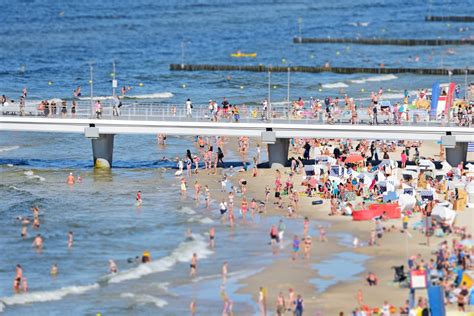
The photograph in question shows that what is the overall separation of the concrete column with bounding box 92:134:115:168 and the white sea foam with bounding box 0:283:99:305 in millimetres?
21808

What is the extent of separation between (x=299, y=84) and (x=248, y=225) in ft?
192

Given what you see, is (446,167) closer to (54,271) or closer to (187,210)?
(187,210)

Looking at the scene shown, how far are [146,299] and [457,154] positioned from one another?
2389 cm

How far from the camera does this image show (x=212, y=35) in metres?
167

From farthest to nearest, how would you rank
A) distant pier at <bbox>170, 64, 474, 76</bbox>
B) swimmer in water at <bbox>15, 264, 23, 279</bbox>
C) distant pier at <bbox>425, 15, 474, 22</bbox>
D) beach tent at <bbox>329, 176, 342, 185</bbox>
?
distant pier at <bbox>425, 15, 474, 22</bbox>
distant pier at <bbox>170, 64, 474, 76</bbox>
beach tent at <bbox>329, 176, 342, 185</bbox>
swimmer in water at <bbox>15, 264, 23, 279</bbox>

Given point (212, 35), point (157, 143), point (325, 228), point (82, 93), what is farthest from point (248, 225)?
point (212, 35)

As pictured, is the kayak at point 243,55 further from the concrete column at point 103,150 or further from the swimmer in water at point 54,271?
the swimmer in water at point 54,271

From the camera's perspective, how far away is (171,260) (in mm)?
56781

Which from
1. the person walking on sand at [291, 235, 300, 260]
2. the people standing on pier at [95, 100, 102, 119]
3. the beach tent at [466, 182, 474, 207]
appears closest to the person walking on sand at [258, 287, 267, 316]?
the person walking on sand at [291, 235, 300, 260]

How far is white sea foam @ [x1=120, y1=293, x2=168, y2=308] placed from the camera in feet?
169

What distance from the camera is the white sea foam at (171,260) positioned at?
54.9 metres

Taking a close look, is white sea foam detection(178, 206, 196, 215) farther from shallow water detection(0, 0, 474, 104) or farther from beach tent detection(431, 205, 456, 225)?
shallow water detection(0, 0, 474, 104)

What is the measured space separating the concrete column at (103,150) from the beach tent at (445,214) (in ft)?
68.9

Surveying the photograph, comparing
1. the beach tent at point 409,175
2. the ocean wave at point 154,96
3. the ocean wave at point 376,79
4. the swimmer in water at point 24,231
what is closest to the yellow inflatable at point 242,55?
the ocean wave at point 376,79
